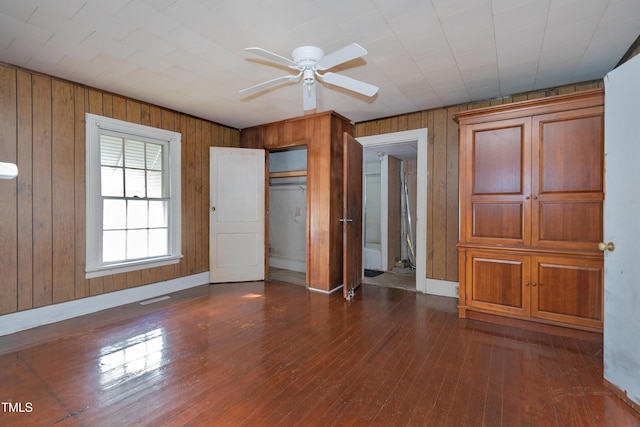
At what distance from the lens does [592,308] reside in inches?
102

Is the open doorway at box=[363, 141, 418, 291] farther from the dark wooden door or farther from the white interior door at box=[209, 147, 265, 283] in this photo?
the white interior door at box=[209, 147, 265, 283]

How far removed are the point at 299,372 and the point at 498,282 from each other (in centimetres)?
220

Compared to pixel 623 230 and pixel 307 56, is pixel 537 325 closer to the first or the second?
pixel 623 230

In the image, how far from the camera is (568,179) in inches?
108

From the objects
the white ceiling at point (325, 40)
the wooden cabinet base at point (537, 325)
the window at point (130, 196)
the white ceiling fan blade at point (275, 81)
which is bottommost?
the wooden cabinet base at point (537, 325)

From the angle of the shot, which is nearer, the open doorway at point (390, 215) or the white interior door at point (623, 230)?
the white interior door at point (623, 230)

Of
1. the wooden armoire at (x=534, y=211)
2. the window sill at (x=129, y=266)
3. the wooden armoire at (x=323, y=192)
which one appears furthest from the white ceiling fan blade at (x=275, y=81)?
the window sill at (x=129, y=266)

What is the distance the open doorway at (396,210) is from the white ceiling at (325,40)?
1.09 meters

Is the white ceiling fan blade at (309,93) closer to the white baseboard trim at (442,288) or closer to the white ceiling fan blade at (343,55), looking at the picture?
the white ceiling fan blade at (343,55)

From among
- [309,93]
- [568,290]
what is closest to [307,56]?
[309,93]

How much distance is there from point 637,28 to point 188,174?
489 centimetres

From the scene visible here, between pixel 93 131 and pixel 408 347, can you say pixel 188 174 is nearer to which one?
pixel 93 131

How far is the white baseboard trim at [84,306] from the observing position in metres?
2.83

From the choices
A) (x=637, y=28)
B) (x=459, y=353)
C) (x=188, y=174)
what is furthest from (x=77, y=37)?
(x=637, y=28)
